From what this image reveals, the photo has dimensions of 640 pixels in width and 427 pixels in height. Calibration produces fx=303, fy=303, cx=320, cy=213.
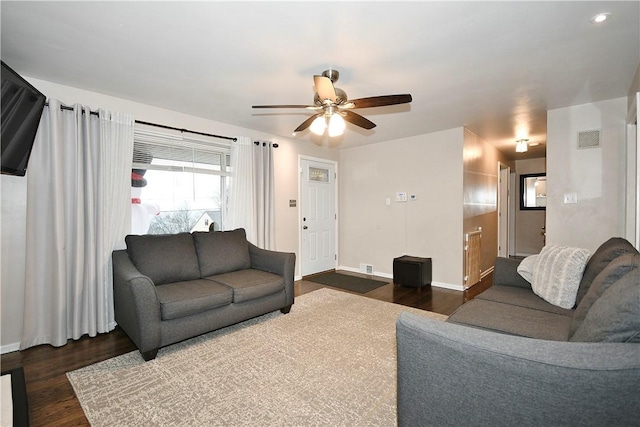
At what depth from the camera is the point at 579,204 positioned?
140 inches

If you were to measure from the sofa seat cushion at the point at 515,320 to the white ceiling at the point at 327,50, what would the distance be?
1919 millimetres

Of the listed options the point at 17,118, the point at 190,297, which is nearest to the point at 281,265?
the point at 190,297

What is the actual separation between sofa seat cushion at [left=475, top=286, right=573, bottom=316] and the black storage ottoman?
184 centimetres

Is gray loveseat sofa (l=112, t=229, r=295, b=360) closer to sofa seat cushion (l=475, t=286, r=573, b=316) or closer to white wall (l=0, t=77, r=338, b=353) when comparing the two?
white wall (l=0, t=77, r=338, b=353)

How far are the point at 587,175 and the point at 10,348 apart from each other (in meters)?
6.08

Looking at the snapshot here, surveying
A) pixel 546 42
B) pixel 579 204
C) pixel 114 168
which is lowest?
pixel 579 204

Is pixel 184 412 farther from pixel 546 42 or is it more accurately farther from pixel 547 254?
pixel 546 42

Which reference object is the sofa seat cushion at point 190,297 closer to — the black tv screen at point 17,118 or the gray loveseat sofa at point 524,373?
the black tv screen at point 17,118

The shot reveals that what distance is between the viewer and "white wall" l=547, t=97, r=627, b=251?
3.34 meters

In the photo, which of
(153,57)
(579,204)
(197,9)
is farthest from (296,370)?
(579,204)

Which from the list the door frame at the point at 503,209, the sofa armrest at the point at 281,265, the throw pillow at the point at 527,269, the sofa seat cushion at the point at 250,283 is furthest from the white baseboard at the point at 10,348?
the door frame at the point at 503,209

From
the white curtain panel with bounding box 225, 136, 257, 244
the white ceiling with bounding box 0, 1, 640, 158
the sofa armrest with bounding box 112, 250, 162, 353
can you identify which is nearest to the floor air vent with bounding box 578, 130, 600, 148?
the white ceiling with bounding box 0, 1, 640, 158

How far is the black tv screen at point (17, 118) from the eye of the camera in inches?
78.9

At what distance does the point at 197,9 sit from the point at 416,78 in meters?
1.90
